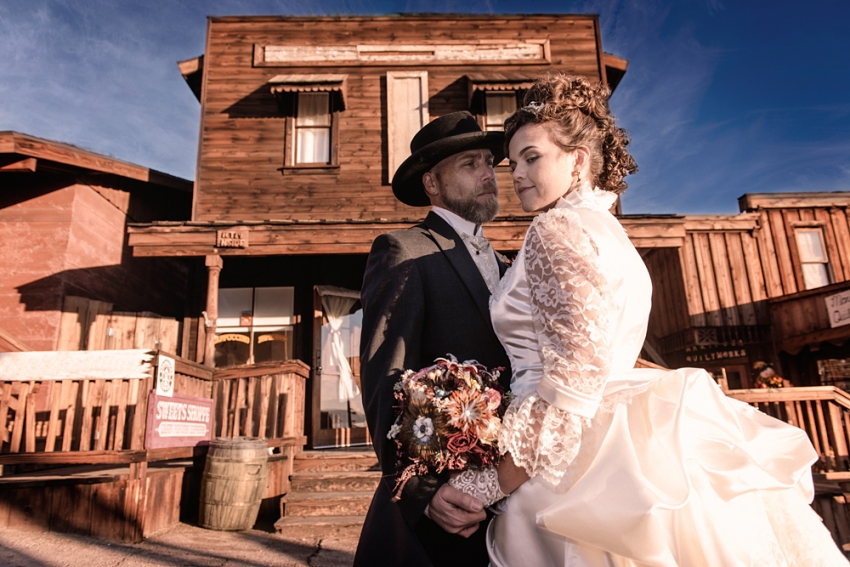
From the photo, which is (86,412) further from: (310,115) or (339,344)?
(310,115)

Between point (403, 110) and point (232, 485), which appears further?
point (403, 110)

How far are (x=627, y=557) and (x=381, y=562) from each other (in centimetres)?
77

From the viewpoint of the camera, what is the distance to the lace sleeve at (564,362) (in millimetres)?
1434

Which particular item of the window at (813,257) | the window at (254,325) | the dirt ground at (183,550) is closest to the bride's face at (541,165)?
the dirt ground at (183,550)

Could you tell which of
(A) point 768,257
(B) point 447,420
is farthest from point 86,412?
(A) point 768,257

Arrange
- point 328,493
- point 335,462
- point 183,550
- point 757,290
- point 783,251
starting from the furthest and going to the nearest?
point 783,251, point 757,290, point 335,462, point 328,493, point 183,550

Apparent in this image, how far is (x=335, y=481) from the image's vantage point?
22.6 feet

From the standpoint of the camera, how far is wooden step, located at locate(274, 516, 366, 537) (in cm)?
597

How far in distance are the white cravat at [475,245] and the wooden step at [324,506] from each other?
182 inches

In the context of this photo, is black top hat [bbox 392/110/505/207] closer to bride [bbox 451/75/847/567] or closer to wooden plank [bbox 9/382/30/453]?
bride [bbox 451/75/847/567]

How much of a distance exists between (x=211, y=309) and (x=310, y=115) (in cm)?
427

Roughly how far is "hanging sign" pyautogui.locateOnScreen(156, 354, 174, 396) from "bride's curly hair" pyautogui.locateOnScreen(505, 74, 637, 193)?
192 inches

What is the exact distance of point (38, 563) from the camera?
4.41 metres

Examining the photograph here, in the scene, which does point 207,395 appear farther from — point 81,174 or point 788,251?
point 788,251
